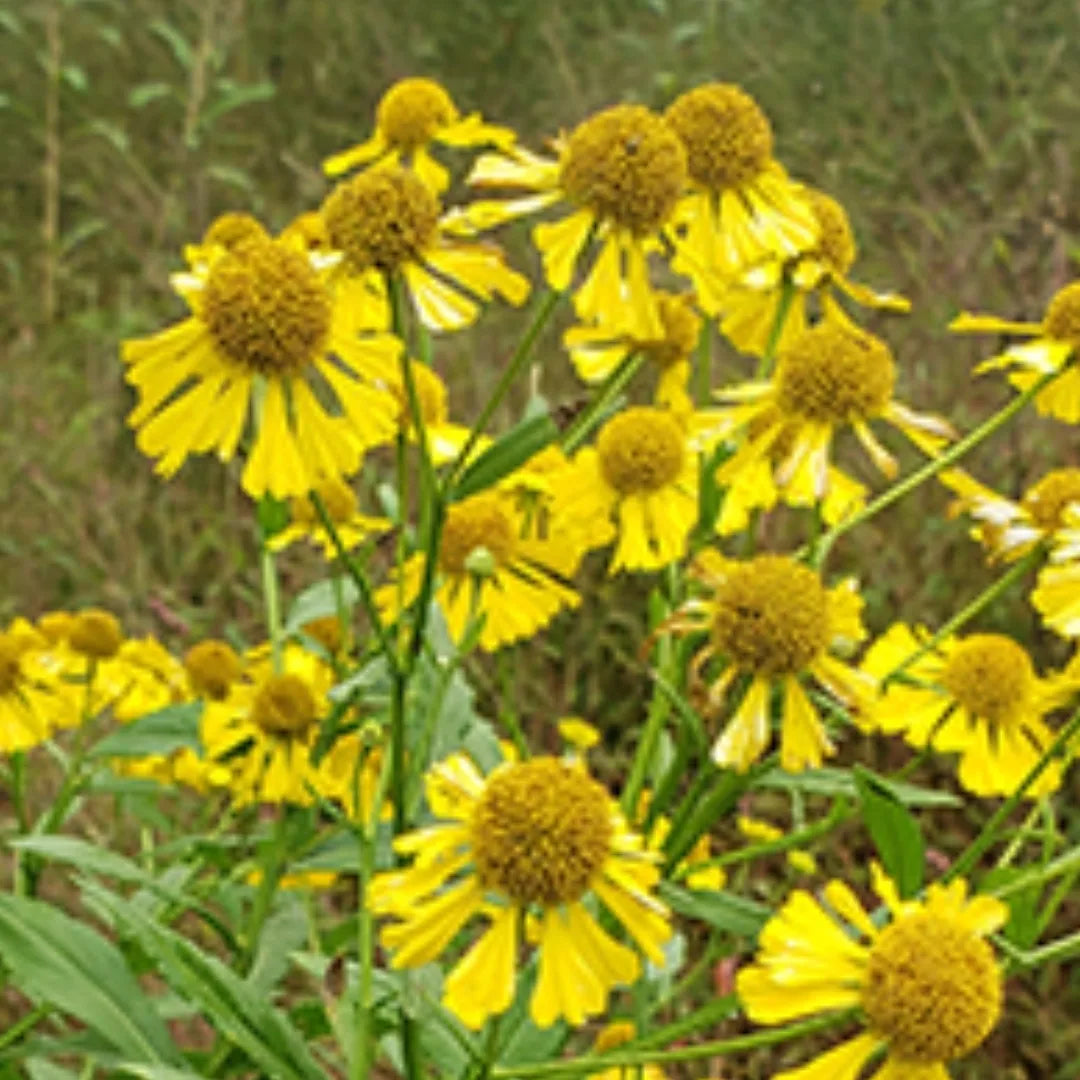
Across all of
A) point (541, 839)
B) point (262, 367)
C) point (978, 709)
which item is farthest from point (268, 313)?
point (978, 709)

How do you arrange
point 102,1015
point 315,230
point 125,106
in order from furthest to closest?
point 125,106 < point 315,230 < point 102,1015

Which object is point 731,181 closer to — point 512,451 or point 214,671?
point 512,451

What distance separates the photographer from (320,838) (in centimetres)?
143

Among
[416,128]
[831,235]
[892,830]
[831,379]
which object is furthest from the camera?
[416,128]

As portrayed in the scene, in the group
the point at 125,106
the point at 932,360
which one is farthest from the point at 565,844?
the point at 125,106

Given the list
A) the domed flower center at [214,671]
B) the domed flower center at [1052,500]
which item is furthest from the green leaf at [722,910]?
the domed flower center at [214,671]

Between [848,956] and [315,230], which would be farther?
[315,230]

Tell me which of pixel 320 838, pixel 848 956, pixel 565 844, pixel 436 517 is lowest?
pixel 320 838

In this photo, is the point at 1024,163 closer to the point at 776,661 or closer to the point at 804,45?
the point at 804,45

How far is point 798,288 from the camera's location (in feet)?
4.41

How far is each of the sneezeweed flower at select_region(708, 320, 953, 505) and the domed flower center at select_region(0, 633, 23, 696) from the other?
81 centimetres

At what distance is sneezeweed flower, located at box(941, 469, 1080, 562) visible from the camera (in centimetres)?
125

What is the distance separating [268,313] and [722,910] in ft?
1.78

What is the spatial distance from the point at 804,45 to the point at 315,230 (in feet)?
13.0
